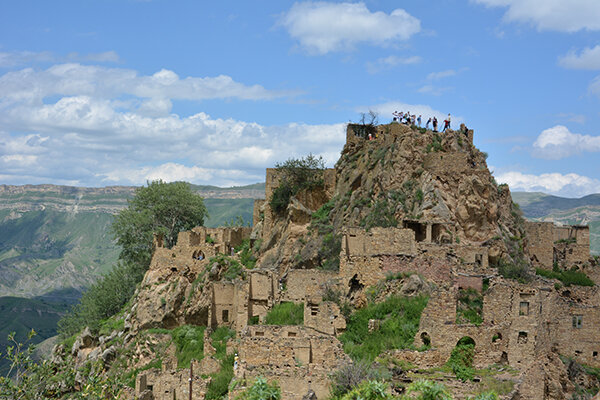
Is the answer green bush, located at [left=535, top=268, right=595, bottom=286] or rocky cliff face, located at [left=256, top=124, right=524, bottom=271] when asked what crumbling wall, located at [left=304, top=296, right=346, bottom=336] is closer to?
rocky cliff face, located at [left=256, top=124, right=524, bottom=271]

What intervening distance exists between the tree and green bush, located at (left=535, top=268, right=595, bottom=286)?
38.3 metres

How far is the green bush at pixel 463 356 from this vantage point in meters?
25.0

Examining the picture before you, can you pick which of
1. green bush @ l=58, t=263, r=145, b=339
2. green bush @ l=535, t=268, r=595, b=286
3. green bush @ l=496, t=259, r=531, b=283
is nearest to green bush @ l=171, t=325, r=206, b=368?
green bush @ l=496, t=259, r=531, b=283

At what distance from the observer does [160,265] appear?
52.4m

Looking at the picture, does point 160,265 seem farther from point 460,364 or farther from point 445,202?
point 460,364

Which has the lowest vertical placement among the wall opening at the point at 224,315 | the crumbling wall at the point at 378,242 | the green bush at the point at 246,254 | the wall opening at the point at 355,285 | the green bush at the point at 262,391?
the wall opening at the point at 224,315

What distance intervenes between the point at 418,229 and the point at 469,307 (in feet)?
41.4

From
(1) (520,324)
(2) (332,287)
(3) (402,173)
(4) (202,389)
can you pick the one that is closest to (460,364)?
(1) (520,324)

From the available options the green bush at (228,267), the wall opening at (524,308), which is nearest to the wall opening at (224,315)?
the green bush at (228,267)

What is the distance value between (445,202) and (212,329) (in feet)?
60.4

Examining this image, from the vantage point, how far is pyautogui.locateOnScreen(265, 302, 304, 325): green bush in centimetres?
3277

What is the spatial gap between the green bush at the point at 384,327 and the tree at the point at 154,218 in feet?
134

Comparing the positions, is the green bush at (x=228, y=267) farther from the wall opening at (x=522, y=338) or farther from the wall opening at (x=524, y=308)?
the wall opening at (x=522, y=338)

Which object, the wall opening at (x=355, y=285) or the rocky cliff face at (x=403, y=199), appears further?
the rocky cliff face at (x=403, y=199)
